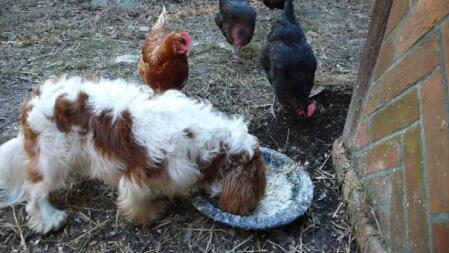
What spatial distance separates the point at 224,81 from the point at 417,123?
2686 millimetres

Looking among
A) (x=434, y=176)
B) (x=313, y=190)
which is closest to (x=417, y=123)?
→ (x=434, y=176)

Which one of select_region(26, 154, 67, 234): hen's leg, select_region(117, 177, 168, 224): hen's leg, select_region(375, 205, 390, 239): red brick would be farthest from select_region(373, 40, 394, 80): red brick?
select_region(26, 154, 67, 234): hen's leg

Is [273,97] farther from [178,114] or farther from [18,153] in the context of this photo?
[18,153]

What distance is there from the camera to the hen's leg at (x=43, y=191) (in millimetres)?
2760

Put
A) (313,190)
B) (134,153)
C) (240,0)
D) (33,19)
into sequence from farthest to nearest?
(33,19), (240,0), (313,190), (134,153)

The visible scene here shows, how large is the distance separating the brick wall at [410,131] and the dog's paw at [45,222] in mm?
1947

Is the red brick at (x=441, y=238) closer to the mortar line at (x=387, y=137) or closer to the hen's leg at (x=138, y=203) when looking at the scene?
the mortar line at (x=387, y=137)

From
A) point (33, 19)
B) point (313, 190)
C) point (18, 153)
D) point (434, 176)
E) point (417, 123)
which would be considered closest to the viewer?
point (434, 176)

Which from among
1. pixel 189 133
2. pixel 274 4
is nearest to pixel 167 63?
pixel 189 133

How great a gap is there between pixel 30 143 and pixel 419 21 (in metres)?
2.25

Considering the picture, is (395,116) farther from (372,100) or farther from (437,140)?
(437,140)

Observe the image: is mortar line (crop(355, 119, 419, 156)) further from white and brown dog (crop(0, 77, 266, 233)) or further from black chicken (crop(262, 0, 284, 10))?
→ black chicken (crop(262, 0, 284, 10))

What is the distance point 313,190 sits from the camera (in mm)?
3238

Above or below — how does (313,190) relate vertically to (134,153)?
below
